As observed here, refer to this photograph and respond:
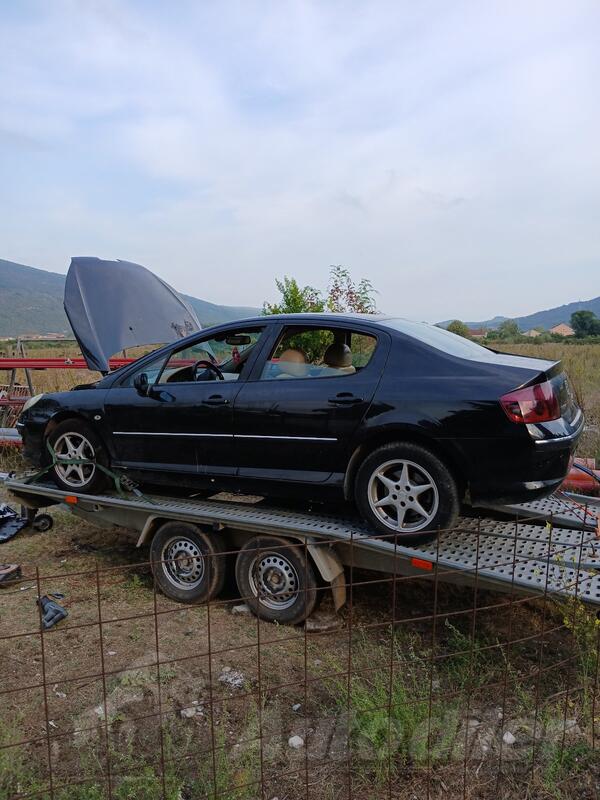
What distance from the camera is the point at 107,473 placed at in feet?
17.7

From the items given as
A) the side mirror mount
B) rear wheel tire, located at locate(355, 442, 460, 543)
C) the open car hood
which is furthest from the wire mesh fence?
the open car hood

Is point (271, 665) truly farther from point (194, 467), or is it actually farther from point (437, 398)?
point (437, 398)

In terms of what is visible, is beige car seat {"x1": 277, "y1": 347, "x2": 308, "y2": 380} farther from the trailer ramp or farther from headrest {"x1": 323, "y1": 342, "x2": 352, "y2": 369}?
the trailer ramp

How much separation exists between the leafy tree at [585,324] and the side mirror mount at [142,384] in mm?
40702

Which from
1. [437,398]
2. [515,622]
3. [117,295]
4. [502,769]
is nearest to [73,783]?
[502,769]

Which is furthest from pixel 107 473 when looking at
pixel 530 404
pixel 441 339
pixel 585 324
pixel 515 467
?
pixel 585 324

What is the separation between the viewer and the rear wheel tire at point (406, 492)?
13.1ft

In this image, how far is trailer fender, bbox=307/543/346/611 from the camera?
169 inches

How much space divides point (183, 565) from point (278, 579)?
34.7 inches

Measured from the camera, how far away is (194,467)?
5.03 m

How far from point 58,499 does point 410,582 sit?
3115mm

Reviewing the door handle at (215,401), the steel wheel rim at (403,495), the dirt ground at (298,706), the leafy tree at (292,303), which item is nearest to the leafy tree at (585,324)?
the leafy tree at (292,303)

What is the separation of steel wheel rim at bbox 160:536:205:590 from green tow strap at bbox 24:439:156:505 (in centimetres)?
40

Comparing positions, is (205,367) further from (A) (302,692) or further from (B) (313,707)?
(B) (313,707)
